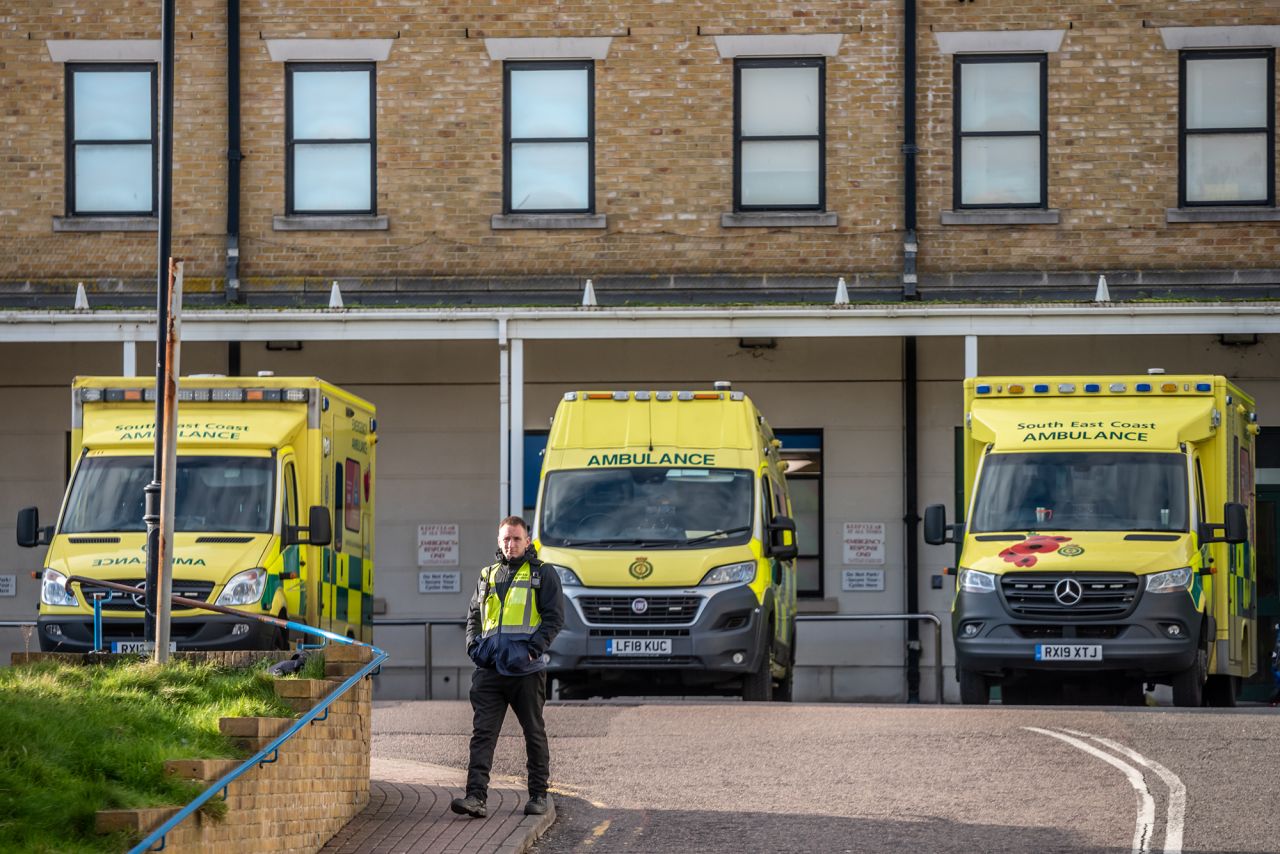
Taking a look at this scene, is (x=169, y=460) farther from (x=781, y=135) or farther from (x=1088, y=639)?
(x=781, y=135)

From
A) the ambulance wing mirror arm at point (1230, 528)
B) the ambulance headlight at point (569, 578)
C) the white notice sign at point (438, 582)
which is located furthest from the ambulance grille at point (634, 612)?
the white notice sign at point (438, 582)

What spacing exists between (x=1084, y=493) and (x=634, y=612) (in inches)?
155

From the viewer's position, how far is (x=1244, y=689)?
23062mm

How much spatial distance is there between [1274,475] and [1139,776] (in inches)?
461

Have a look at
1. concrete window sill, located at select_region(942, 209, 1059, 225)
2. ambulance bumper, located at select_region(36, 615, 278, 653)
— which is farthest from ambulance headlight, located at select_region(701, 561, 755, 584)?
concrete window sill, located at select_region(942, 209, 1059, 225)

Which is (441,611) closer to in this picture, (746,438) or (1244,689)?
(746,438)

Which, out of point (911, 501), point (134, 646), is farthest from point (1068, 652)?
point (134, 646)

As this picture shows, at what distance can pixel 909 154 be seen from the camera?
23688 mm

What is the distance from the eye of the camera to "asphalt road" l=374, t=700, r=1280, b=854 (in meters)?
11.0

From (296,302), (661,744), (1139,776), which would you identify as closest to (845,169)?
(296,302)

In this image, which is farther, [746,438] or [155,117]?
[155,117]

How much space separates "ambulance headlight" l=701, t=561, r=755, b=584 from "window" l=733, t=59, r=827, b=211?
24.2 ft

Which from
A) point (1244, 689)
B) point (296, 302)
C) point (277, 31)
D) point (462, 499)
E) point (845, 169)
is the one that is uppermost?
point (277, 31)

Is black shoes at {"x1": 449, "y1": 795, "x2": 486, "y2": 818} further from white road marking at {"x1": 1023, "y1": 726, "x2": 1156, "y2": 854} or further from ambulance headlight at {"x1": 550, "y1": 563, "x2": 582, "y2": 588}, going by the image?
ambulance headlight at {"x1": 550, "y1": 563, "x2": 582, "y2": 588}
